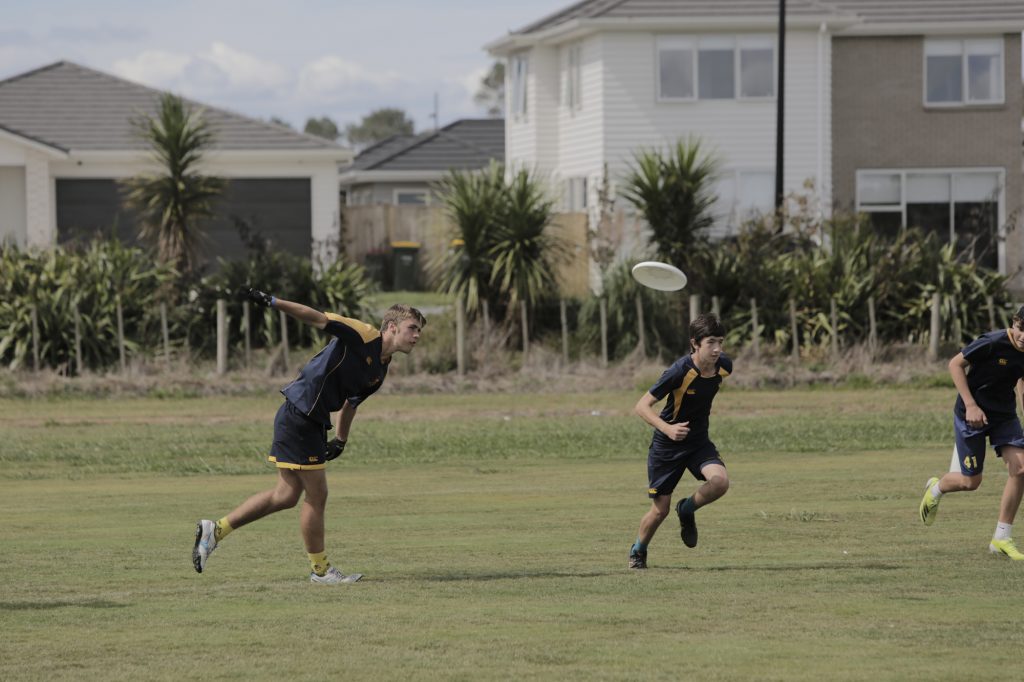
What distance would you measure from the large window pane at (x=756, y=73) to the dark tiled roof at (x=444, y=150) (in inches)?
663

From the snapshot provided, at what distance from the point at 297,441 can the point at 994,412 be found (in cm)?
471

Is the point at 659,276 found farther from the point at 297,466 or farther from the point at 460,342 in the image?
the point at 460,342

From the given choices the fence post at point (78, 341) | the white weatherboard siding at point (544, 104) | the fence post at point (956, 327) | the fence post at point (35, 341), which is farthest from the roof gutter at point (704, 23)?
the fence post at point (35, 341)

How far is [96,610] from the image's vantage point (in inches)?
361

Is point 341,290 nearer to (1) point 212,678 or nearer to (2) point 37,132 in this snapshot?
(2) point 37,132

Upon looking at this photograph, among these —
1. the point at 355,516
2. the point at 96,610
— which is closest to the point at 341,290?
the point at 355,516

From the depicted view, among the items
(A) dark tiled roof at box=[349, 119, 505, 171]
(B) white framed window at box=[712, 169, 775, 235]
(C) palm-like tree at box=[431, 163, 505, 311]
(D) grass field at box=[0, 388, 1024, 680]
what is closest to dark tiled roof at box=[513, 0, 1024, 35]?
(B) white framed window at box=[712, 169, 775, 235]

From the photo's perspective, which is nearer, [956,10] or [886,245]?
[886,245]

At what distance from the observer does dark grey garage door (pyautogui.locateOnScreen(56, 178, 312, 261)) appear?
41000 mm

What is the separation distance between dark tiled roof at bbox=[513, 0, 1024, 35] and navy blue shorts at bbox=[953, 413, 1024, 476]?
88.5 feet

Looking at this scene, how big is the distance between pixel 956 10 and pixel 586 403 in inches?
774

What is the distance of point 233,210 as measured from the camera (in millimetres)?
41469

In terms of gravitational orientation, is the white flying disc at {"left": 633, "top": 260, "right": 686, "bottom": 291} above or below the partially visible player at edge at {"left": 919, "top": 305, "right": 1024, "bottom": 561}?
above

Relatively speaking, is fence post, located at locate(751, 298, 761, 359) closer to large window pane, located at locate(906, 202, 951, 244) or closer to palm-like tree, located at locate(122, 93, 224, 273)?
palm-like tree, located at locate(122, 93, 224, 273)
